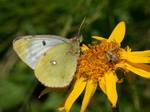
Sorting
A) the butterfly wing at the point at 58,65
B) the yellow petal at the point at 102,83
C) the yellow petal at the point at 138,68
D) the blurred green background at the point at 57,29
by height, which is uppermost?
the yellow petal at the point at 138,68

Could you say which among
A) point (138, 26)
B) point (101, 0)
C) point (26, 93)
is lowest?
point (26, 93)

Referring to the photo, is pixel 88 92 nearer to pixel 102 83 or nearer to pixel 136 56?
pixel 102 83

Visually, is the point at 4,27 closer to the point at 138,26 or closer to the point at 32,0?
the point at 32,0

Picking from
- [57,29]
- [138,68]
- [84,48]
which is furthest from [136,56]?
[57,29]

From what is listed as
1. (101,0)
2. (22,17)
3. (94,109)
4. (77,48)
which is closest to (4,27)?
(22,17)

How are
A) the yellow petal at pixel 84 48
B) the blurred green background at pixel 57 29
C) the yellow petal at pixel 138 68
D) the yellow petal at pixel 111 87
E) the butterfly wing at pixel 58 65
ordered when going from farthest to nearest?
the blurred green background at pixel 57 29 → the yellow petal at pixel 84 48 → the butterfly wing at pixel 58 65 → the yellow petal at pixel 138 68 → the yellow petal at pixel 111 87

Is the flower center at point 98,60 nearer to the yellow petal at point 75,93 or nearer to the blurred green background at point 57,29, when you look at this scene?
the yellow petal at point 75,93

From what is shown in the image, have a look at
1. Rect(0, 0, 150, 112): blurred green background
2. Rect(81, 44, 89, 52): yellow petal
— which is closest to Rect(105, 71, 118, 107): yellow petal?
Rect(81, 44, 89, 52): yellow petal

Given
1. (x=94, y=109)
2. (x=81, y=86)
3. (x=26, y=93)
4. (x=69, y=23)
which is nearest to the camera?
(x=81, y=86)

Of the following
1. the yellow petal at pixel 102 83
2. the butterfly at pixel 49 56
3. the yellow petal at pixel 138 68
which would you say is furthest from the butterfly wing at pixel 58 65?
the yellow petal at pixel 138 68
